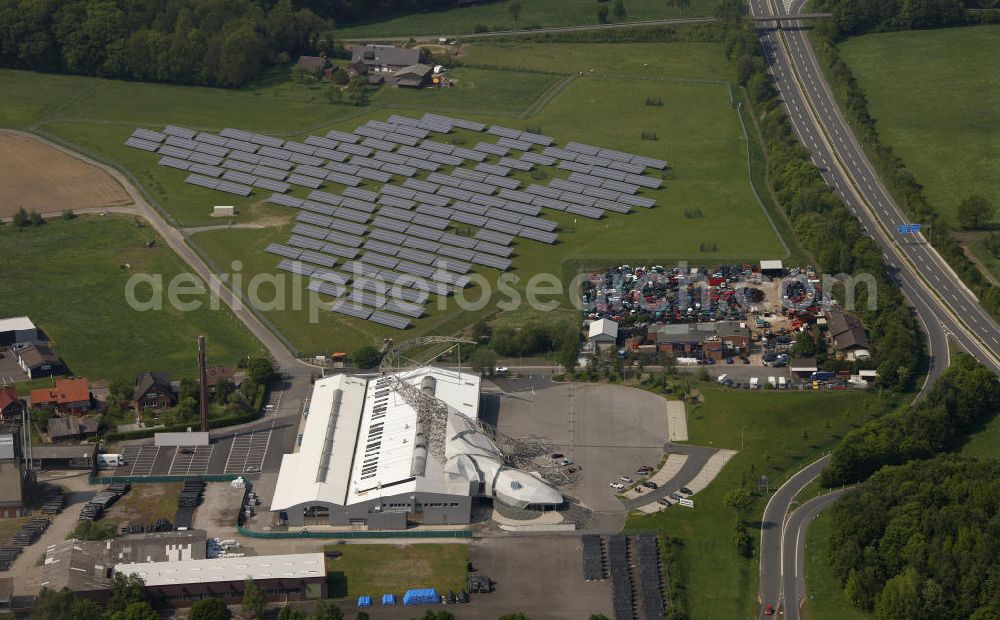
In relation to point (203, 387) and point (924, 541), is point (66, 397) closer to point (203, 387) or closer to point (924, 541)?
point (203, 387)

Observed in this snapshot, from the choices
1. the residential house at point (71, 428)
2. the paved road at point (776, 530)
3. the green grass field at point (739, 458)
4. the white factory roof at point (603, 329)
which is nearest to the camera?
the paved road at point (776, 530)

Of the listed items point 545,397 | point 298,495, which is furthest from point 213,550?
point 545,397

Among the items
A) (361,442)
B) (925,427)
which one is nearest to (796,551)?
(925,427)

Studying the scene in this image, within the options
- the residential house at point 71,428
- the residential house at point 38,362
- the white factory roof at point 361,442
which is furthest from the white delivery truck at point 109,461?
the residential house at point 38,362

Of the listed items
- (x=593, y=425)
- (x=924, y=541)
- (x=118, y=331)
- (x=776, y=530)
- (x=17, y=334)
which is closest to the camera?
(x=924, y=541)

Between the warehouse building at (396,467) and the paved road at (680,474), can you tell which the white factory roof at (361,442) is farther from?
the paved road at (680,474)

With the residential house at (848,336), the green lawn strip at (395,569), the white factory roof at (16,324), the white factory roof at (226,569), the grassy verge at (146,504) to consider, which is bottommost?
the grassy verge at (146,504)

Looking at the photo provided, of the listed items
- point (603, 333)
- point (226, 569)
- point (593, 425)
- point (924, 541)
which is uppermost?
point (924, 541)

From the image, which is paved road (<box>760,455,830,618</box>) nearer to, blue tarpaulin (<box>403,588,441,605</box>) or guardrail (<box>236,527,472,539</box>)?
guardrail (<box>236,527,472,539</box>)

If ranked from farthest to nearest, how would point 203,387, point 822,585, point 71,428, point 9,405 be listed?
point 9,405, point 71,428, point 203,387, point 822,585
